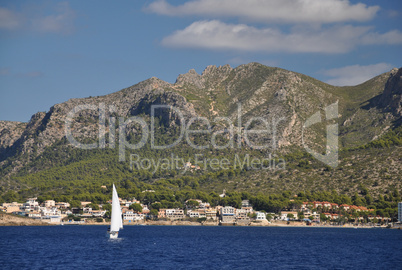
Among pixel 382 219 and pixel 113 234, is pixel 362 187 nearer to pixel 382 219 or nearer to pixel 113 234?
pixel 382 219

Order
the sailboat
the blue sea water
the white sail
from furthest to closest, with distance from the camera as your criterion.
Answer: the sailboat
the white sail
the blue sea water

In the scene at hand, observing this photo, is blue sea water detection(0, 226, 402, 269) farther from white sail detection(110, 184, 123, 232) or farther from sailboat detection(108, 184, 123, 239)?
white sail detection(110, 184, 123, 232)

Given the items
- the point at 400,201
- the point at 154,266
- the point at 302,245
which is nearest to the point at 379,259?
the point at 302,245

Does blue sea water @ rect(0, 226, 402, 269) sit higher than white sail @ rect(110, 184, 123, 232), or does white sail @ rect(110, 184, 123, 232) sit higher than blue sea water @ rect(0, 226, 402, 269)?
white sail @ rect(110, 184, 123, 232)

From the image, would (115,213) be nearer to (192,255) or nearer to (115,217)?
(115,217)

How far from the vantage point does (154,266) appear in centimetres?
7612

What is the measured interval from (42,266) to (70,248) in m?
25.2

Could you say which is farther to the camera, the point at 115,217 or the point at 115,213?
the point at 115,217

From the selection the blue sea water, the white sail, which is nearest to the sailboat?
the white sail

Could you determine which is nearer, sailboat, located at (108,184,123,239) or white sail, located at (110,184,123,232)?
white sail, located at (110,184,123,232)

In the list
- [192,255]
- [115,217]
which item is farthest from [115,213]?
[192,255]

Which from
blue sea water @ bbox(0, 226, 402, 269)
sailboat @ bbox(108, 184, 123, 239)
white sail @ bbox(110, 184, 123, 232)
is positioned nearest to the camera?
blue sea water @ bbox(0, 226, 402, 269)

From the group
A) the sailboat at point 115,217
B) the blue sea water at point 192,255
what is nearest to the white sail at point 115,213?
the sailboat at point 115,217

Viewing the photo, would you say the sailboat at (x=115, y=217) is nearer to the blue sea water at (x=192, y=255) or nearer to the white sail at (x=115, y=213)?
the white sail at (x=115, y=213)
